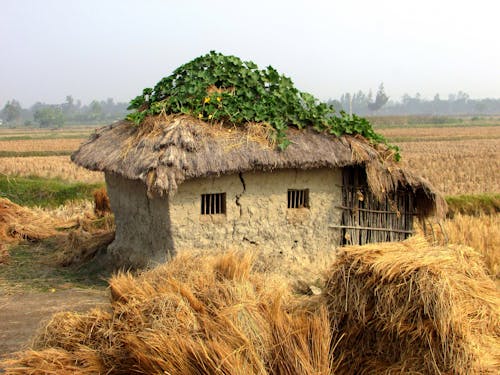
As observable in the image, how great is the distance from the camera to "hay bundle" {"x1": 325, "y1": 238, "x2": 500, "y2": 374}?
12.5 feet

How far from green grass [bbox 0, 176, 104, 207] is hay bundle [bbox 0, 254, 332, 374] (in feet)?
47.2

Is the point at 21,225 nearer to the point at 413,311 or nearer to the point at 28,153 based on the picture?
the point at 413,311

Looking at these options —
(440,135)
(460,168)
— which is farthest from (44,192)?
(440,135)

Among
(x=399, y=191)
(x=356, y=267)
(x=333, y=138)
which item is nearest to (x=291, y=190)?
(x=333, y=138)

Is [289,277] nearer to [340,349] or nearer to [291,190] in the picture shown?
[291,190]

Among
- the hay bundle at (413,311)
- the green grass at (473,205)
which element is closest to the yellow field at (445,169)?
the green grass at (473,205)

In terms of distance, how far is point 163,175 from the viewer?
8.45 m

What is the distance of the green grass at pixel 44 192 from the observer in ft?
60.2

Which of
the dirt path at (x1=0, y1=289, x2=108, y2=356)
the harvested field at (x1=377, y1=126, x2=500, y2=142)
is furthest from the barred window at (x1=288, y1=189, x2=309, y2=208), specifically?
the harvested field at (x1=377, y1=126, x2=500, y2=142)

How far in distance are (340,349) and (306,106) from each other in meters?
6.24

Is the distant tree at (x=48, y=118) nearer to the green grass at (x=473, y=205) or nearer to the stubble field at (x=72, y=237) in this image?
the stubble field at (x=72, y=237)

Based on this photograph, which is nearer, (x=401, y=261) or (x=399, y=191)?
(x=401, y=261)

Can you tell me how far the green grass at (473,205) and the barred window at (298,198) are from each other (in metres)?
6.28

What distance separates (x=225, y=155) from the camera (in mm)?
8969
